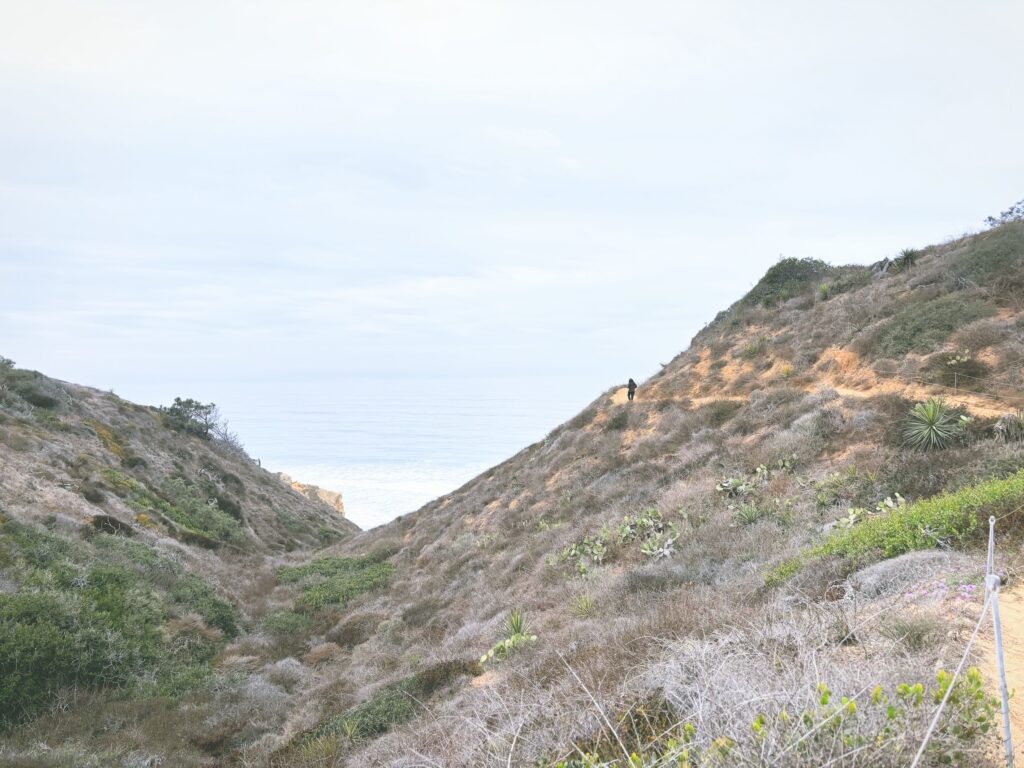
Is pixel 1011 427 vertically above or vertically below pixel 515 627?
above

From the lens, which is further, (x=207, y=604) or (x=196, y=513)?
(x=196, y=513)

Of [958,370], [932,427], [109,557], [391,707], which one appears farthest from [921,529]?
[109,557]

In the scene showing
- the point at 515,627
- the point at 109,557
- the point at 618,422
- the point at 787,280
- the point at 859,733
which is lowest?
the point at 515,627

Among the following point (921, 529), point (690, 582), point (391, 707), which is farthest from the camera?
point (690, 582)

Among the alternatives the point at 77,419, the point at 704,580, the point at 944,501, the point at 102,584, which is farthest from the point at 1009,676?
the point at 77,419

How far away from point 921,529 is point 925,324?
10.9 m

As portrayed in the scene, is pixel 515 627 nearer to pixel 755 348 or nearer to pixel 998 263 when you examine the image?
pixel 998 263

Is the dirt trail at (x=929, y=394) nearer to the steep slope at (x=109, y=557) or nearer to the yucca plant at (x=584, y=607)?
the yucca plant at (x=584, y=607)

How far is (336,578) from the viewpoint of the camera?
793 inches

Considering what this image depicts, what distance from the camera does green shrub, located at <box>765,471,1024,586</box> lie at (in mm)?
5297

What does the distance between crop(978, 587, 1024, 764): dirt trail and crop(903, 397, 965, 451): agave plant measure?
5252 mm

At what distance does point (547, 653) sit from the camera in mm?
5848

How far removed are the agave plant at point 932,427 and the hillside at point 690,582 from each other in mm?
41

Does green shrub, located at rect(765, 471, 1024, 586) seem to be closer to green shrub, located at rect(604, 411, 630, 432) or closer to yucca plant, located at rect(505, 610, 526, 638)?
yucca plant, located at rect(505, 610, 526, 638)
